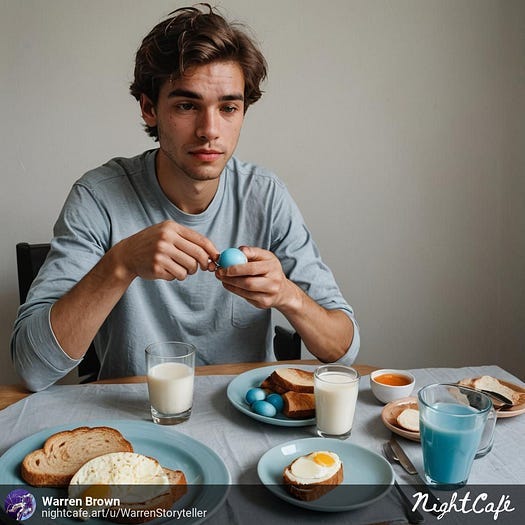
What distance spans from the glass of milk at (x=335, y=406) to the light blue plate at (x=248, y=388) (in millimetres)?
42

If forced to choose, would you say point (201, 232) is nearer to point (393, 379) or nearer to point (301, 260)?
point (301, 260)

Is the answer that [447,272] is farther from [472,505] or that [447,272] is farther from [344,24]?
[472,505]

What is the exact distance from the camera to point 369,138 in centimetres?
252

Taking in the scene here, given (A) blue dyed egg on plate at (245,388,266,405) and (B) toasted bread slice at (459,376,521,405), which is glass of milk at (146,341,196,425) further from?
(B) toasted bread slice at (459,376,521,405)

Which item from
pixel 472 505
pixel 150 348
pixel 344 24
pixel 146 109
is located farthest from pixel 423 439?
pixel 344 24

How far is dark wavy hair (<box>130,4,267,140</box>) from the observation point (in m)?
1.55

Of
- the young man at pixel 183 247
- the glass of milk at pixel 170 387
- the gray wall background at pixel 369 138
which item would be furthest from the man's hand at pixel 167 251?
the gray wall background at pixel 369 138

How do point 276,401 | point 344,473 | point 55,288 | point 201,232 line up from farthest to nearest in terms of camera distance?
point 201,232 < point 55,288 < point 276,401 < point 344,473

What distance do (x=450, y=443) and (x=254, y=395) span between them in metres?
0.40

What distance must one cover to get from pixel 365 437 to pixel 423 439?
5.8 inches

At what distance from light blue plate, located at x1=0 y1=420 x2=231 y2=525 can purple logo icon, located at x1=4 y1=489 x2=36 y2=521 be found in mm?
34

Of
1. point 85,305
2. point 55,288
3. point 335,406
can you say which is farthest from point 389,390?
point 55,288

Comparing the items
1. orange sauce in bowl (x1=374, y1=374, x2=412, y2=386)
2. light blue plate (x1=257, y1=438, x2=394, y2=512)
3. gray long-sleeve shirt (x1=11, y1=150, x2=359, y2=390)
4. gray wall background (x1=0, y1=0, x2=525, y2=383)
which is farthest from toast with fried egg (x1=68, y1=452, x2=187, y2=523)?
gray wall background (x1=0, y1=0, x2=525, y2=383)

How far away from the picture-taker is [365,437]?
44.9 inches
